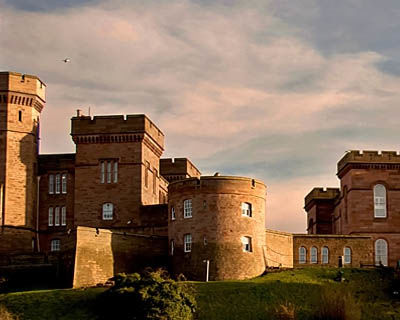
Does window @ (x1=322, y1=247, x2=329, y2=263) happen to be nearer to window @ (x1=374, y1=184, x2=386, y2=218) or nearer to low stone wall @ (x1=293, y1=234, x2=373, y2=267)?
low stone wall @ (x1=293, y1=234, x2=373, y2=267)

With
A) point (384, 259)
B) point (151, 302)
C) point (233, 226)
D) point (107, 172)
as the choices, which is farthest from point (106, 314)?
point (384, 259)

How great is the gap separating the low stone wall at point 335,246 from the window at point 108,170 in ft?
49.9

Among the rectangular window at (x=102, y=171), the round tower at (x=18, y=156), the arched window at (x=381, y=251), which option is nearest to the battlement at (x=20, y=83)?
the round tower at (x=18, y=156)

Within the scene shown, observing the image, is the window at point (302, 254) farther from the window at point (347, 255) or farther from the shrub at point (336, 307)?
the shrub at point (336, 307)

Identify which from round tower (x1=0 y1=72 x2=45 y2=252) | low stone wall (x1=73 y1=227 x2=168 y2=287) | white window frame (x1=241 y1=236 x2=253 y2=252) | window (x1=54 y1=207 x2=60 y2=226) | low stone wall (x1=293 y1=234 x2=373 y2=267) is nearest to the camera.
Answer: low stone wall (x1=73 y1=227 x2=168 y2=287)

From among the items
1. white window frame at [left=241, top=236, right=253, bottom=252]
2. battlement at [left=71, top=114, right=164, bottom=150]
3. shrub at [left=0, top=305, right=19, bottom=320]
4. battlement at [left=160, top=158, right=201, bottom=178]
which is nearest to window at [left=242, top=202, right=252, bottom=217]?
white window frame at [left=241, top=236, right=253, bottom=252]

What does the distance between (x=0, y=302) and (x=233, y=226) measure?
52.8 feet

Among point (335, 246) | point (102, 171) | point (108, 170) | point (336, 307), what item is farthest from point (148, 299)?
point (102, 171)

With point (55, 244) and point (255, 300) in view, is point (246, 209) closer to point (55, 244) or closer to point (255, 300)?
point (255, 300)

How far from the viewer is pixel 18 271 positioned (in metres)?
76.6

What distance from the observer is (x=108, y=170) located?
280 feet

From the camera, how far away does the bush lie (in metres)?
65.1

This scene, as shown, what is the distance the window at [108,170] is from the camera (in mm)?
85188

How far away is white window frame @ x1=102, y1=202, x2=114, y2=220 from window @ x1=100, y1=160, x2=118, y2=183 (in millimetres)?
1872
